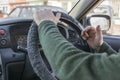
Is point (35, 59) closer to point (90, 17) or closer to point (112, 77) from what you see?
point (112, 77)

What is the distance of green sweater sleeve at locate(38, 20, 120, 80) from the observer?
1.01 m

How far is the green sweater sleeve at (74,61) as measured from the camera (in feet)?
3.33

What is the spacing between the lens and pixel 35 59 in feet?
4.58

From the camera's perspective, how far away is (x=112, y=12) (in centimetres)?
325

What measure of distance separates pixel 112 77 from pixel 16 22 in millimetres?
1563

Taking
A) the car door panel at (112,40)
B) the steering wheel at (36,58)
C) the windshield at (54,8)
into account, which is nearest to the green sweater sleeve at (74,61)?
the steering wheel at (36,58)

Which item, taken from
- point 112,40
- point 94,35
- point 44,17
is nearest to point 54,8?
point 112,40

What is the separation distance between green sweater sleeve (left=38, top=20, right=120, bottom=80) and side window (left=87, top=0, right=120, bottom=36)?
1.98 meters

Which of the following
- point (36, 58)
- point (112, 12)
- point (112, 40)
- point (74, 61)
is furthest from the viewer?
point (112, 12)

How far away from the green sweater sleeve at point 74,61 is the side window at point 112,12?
1985mm

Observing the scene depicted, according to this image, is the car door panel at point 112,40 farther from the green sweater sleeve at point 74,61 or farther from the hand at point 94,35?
the green sweater sleeve at point 74,61

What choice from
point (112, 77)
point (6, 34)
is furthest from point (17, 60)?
point (112, 77)

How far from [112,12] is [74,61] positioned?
2254 mm

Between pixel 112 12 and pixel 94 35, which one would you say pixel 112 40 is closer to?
pixel 112 12
